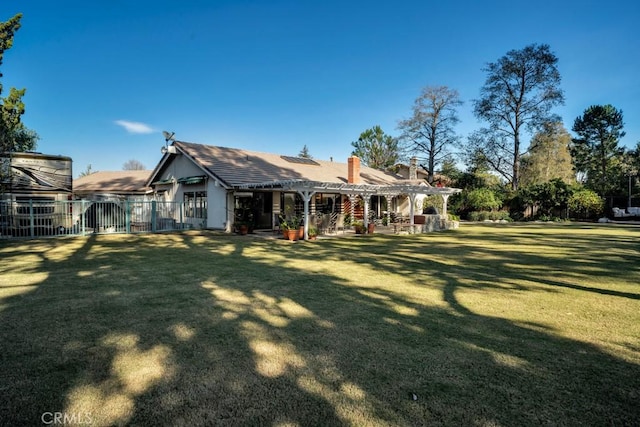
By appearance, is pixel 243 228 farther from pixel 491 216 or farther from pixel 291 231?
pixel 491 216

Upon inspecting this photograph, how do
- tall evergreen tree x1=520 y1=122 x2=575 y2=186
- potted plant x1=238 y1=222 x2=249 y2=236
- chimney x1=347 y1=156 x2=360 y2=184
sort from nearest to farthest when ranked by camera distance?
potted plant x1=238 y1=222 x2=249 y2=236
chimney x1=347 y1=156 x2=360 y2=184
tall evergreen tree x1=520 y1=122 x2=575 y2=186

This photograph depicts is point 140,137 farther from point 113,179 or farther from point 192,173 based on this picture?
point 192,173

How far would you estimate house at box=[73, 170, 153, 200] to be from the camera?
24.9 metres

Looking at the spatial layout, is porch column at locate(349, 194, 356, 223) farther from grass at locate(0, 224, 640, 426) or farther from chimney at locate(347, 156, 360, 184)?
grass at locate(0, 224, 640, 426)

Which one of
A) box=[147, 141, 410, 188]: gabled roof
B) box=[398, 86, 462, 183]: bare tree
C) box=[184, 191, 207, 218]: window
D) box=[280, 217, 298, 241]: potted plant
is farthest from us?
box=[398, 86, 462, 183]: bare tree

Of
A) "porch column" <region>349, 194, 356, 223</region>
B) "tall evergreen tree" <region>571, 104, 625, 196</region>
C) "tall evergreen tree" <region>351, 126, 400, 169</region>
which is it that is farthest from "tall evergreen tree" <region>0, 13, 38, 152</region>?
"tall evergreen tree" <region>571, 104, 625, 196</region>

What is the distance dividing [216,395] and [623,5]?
2020 centimetres

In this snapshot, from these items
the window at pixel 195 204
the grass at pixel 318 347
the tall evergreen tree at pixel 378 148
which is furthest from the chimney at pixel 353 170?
the tall evergreen tree at pixel 378 148

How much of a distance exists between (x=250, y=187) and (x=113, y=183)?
755 inches

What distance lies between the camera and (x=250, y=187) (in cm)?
1548

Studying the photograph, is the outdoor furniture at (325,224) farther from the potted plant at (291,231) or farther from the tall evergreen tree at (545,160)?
the tall evergreen tree at (545,160)

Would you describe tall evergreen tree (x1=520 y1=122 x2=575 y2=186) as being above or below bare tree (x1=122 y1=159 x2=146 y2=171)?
below

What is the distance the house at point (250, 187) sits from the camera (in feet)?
52.6

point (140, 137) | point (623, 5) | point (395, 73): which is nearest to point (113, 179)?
point (140, 137)
